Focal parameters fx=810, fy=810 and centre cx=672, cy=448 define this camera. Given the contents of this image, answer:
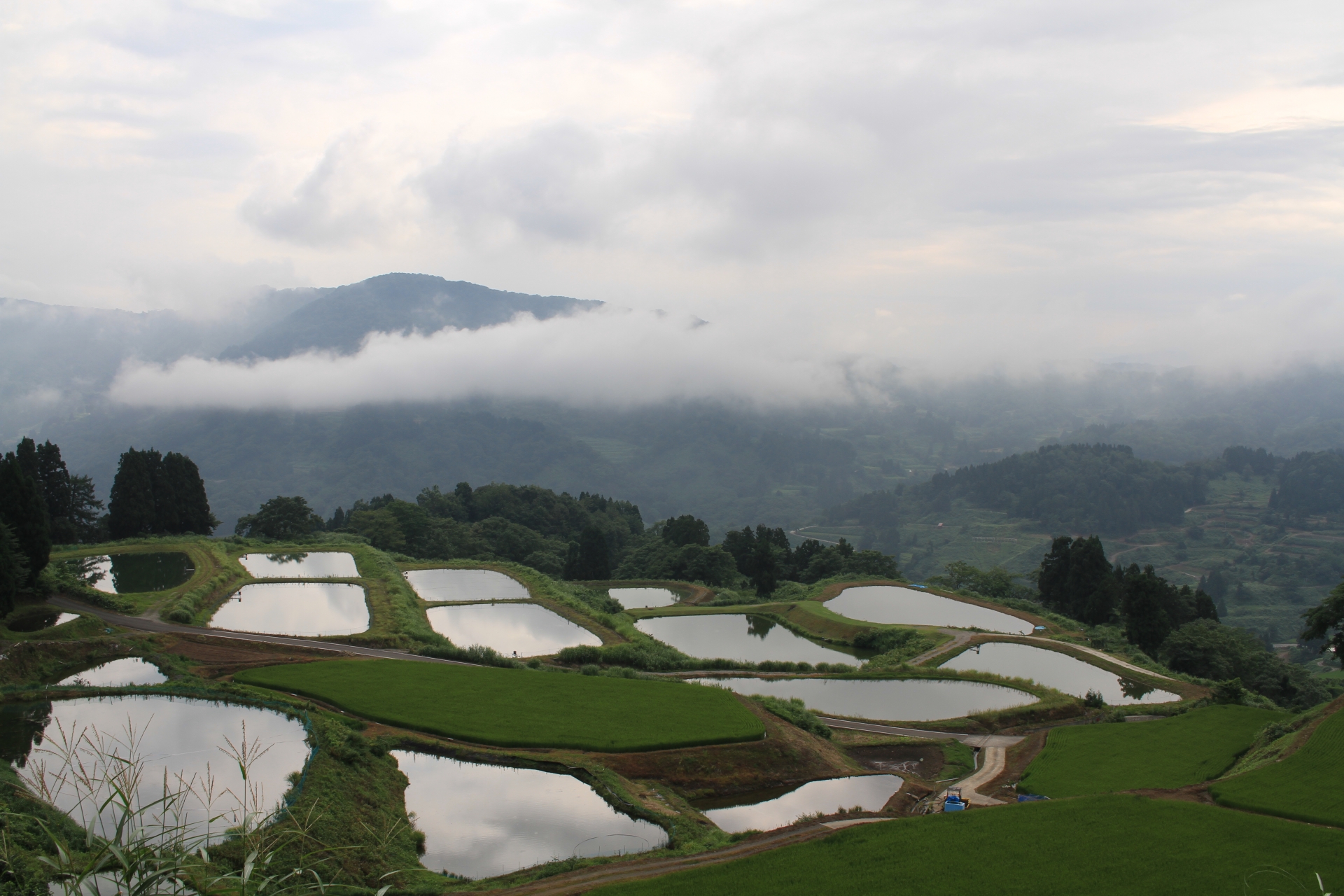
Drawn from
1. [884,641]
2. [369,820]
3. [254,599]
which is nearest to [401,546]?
[254,599]

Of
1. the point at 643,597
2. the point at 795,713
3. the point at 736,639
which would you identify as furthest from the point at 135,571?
the point at 795,713

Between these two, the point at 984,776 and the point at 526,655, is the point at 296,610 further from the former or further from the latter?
the point at 984,776

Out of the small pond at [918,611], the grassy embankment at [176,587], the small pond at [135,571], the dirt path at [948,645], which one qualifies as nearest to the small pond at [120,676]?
the grassy embankment at [176,587]

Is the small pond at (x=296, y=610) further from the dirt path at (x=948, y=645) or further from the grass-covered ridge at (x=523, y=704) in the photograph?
the dirt path at (x=948, y=645)

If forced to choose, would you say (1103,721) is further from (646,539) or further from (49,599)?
(646,539)

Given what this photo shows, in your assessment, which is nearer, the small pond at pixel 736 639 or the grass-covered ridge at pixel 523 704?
the grass-covered ridge at pixel 523 704
